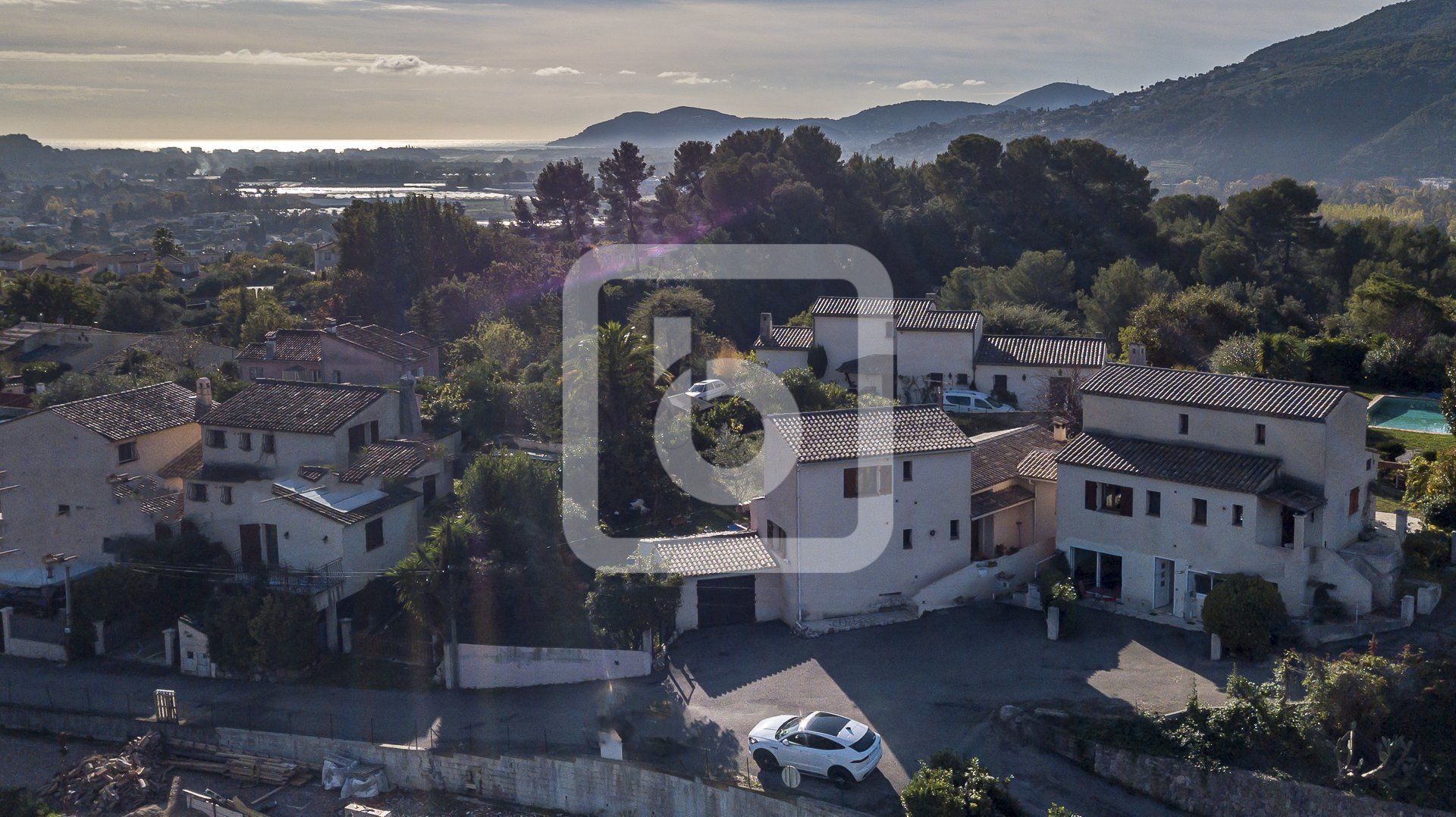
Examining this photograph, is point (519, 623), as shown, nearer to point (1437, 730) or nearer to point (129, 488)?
point (129, 488)

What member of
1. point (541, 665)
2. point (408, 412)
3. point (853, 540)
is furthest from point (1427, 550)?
point (408, 412)

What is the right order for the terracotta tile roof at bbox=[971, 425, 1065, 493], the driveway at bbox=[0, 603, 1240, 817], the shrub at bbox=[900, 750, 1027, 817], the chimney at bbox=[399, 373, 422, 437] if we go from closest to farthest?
the shrub at bbox=[900, 750, 1027, 817], the driveway at bbox=[0, 603, 1240, 817], the terracotta tile roof at bbox=[971, 425, 1065, 493], the chimney at bbox=[399, 373, 422, 437]

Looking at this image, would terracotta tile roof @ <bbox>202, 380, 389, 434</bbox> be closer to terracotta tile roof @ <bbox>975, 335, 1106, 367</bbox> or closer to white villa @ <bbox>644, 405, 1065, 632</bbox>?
white villa @ <bbox>644, 405, 1065, 632</bbox>

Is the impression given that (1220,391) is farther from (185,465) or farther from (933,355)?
(185,465)

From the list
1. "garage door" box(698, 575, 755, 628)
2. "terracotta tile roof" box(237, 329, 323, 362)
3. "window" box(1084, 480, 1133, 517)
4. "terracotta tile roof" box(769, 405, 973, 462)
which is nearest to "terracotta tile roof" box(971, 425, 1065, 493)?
"terracotta tile roof" box(769, 405, 973, 462)
